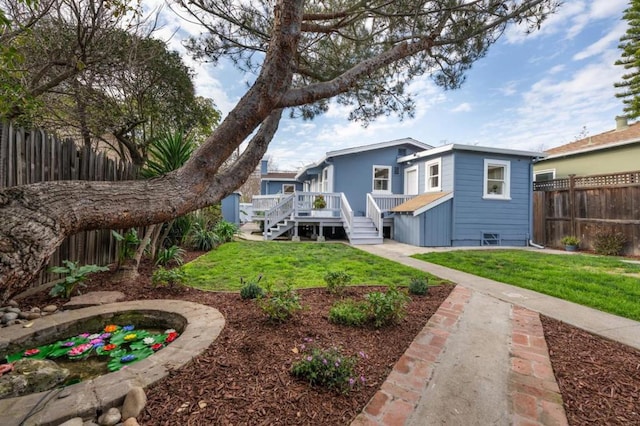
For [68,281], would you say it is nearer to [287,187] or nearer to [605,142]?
[605,142]

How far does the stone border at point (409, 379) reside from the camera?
1.59 m

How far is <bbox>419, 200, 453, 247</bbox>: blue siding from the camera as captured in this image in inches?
357

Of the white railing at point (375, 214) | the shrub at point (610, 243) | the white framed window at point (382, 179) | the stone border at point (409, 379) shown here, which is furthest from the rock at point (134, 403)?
the white framed window at point (382, 179)

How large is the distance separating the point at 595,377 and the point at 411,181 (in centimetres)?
1049

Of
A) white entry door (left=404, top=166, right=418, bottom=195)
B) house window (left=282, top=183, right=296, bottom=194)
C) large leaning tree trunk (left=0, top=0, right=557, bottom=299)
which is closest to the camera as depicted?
large leaning tree trunk (left=0, top=0, right=557, bottom=299)

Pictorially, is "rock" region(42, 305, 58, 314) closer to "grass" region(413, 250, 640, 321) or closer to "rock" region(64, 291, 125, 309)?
"rock" region(64, 291, 125, 309)

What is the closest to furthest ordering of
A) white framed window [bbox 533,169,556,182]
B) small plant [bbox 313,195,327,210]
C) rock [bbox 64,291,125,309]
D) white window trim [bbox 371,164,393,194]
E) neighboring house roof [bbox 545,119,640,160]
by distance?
rock [bbox 64,291,125,309] → neighboring house roof [bbox 545,119,640,160] → small plant [bbox 313,195,327,210] → white framed window [bbox 533,169,556,182] → white window trim [bbox 371,164,393,194]

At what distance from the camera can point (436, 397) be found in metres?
1.77

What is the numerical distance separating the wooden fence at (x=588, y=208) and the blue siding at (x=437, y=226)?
386cm

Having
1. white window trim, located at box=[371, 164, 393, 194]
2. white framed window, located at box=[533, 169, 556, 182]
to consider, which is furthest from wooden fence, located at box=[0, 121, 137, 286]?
white framed window, located at box=[533, 169, 556, 182]

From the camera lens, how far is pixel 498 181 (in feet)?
32.1

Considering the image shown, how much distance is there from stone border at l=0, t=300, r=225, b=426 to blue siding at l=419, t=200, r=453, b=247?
764cm

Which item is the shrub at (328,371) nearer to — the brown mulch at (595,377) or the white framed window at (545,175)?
the brown mulch at (595,377)

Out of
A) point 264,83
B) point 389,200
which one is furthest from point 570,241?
point 264,83
